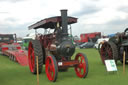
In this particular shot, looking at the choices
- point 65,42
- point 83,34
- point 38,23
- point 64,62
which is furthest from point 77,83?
point 83,34

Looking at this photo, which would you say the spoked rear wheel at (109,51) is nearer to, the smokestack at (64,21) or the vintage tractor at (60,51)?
the vintage tractor at (60,51)

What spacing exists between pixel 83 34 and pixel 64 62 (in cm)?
2571

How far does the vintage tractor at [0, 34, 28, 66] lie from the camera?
35.6ft

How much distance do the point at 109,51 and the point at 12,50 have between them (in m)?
7.70

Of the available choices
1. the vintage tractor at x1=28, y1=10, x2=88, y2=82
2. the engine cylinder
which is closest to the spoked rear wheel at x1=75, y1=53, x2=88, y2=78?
the vintage tractor at x1=28, y1=10, x2=88, y2=82

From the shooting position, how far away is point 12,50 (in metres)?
14.1

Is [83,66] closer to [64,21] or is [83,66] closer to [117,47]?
[64,21]

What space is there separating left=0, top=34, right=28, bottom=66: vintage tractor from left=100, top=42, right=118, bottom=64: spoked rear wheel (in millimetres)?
4210

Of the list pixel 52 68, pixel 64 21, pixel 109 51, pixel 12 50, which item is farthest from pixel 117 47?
pixel 12 50

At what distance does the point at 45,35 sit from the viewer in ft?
25.4

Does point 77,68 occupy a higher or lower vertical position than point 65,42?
lower

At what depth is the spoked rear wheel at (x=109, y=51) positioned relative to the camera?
8795mm

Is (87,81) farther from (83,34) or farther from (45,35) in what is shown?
(83,34)

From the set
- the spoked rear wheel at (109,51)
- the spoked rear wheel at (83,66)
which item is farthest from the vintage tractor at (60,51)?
the spoked rear wheel at (109,51)
